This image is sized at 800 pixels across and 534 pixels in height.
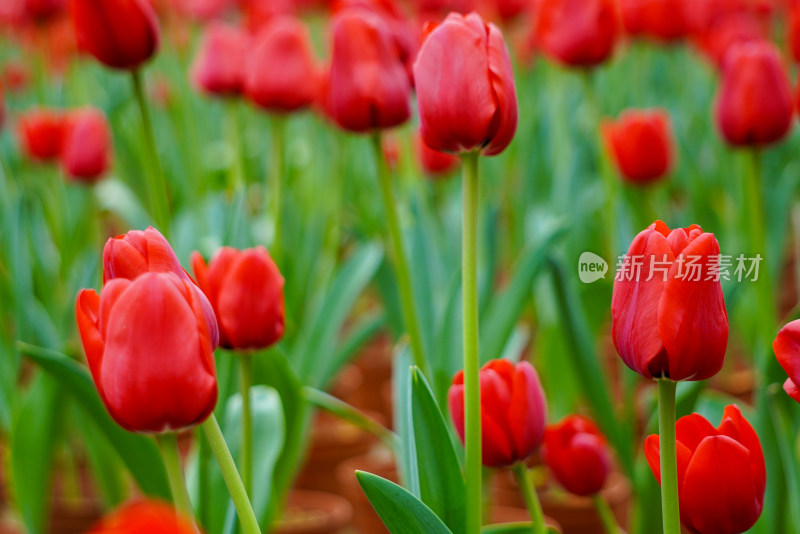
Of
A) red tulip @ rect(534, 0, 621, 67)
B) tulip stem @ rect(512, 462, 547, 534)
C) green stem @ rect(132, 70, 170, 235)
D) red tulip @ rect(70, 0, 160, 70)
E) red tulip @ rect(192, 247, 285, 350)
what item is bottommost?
tulip stem @ rect(512, 462, 547, 534)

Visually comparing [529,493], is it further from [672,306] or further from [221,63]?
[221,63]

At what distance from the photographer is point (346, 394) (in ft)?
5.10

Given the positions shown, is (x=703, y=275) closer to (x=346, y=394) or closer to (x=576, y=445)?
(x=576, y=445)

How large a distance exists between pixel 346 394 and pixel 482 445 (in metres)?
1.11

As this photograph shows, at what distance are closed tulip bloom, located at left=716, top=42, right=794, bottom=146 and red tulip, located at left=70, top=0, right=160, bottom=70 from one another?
529 mm

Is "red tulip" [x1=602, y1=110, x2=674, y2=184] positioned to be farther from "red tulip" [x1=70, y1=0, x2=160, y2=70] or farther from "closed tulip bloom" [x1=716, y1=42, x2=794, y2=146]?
"red tulip" [x1=70, y1=0, x2=160, y2=70]

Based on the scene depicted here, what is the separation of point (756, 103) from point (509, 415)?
52cm

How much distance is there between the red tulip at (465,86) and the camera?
1.41 feet

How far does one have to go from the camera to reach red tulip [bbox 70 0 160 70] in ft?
2.28

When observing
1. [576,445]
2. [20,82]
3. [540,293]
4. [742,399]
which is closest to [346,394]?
[540,293]

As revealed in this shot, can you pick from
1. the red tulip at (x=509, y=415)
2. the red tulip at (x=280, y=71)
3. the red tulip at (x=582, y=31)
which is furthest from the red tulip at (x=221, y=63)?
the red tulip at (x=509, y=415)

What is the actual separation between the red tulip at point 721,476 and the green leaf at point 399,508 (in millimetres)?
106

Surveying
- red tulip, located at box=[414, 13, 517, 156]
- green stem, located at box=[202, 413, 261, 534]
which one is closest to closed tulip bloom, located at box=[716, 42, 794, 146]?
red tulip, located at box=[414, 13, 517, 156]

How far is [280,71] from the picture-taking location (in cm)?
101
